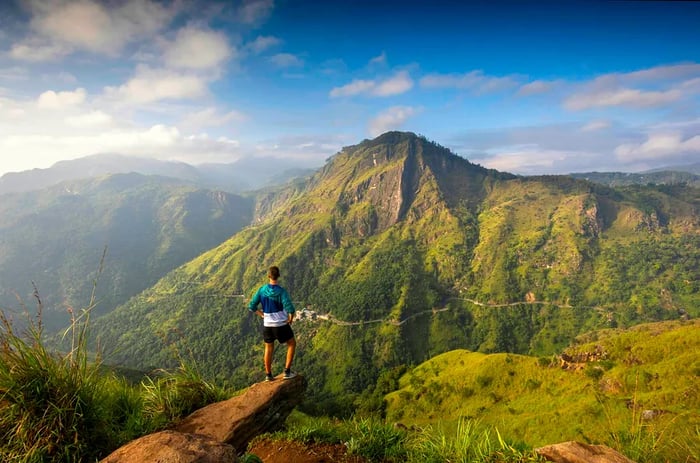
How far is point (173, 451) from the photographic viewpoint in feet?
16.9

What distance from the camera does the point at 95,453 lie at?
5.78 meters

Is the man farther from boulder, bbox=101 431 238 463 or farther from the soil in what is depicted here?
boulder, bbox=101 431 238 463

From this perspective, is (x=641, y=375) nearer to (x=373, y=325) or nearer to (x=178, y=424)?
(x=178, y=424)

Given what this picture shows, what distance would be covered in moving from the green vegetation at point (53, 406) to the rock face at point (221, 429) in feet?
2.87

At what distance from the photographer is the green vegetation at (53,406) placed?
5238mm

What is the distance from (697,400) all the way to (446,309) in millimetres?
177010

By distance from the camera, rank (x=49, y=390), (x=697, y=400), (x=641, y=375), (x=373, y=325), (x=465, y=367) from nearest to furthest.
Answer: (x=49, y=390), (x=697, y=400), (x=641, y=375), (x=465, y=367), (x=373, y=325)

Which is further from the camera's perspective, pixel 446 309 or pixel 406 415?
pixel 446 309

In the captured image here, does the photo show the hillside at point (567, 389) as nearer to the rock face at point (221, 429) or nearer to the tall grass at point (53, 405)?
the rock face at point (221, 429)

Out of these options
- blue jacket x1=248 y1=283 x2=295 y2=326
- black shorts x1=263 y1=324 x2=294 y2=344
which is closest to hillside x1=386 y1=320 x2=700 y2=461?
black shorts x1=263 y1=324 x2=294 y2=344

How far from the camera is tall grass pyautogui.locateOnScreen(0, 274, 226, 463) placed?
17.2 ft

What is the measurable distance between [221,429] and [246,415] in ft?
2.73

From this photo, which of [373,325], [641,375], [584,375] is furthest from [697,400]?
[373,325]

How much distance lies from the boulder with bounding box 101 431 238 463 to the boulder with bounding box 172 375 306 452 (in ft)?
4.73
